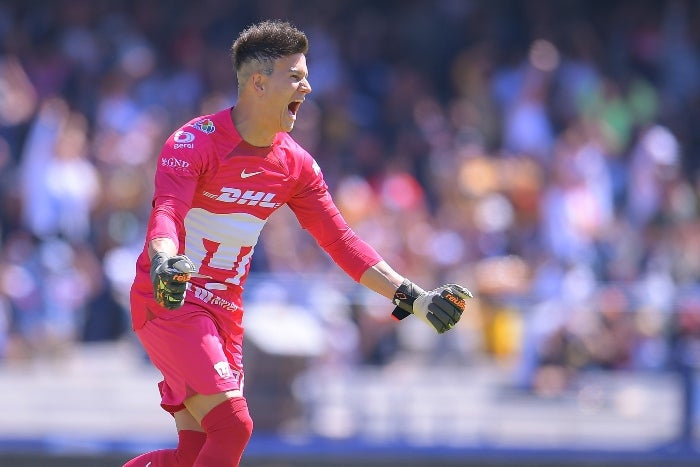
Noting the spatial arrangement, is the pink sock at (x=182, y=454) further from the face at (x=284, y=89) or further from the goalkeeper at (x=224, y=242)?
the face at (x=284, y=89)

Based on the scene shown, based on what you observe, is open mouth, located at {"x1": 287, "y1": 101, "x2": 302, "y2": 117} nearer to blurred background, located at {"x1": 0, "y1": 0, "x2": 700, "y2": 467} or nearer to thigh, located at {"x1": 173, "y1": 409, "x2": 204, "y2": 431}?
thigh, located at {"x1": 173, "y1": 409, "x2": 204, "y2": 431}

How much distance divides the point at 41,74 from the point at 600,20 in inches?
258

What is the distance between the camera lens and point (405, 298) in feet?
19.1

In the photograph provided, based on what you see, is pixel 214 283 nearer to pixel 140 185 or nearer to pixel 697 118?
pixel 140 185

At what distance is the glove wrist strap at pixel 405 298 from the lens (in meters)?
5.82

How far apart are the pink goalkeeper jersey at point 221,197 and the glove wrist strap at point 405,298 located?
0.21 meters

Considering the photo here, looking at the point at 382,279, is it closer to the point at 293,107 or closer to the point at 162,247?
the point at 293,107

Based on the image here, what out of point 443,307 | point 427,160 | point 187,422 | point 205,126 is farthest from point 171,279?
point 427,160

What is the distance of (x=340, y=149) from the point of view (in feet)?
42.8

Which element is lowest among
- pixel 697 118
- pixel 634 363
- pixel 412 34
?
pixel 634 363

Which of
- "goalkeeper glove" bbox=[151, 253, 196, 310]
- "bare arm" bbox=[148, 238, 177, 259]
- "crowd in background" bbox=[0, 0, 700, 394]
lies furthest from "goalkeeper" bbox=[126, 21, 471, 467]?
"crowd in background" bbox=[0, 0, 700, 394]

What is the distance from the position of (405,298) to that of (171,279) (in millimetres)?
1360

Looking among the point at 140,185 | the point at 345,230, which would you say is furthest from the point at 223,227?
the point at 140,185

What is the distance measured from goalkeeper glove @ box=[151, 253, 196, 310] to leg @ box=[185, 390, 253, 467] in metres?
0.72
